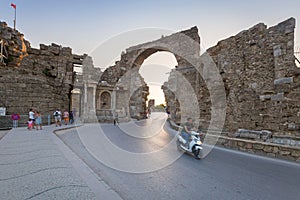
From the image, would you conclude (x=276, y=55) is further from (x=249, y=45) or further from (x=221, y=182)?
(x=221, y=182)

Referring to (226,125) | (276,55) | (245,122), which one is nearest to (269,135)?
(245,122)

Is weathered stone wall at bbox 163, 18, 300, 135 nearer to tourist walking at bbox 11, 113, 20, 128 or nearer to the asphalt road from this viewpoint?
the asphalt road

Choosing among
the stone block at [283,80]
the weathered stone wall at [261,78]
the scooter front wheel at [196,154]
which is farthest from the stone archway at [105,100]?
the stone block at [283,80]

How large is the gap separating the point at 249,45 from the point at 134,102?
1995 cm

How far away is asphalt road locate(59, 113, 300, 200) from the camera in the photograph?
277 cm

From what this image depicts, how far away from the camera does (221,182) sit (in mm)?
3262

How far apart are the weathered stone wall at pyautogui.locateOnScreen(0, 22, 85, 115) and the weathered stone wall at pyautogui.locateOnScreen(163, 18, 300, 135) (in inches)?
527

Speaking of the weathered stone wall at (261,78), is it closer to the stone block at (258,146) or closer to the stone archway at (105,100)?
the stone block at (258,146)

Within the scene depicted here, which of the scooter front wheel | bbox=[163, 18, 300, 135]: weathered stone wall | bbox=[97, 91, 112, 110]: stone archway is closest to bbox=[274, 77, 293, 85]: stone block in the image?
bbox=[163, 18, 300, 135]: weathered stone wall

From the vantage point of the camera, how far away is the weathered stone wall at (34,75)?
41.9ft

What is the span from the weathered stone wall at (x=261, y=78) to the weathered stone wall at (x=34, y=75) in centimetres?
1338

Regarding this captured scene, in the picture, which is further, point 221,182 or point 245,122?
point 245,122

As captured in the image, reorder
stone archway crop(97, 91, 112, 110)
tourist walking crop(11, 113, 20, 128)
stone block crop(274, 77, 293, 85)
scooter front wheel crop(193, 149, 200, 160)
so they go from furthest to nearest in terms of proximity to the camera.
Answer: stone archway crop(97, 91, 112, 110) → tourist walking crop(11, 113, 20, 128) → stone block crop(274, 77, 293, 85) → scooter front wheel crop(193, 149, 200, 160)

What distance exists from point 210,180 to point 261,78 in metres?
5.89
